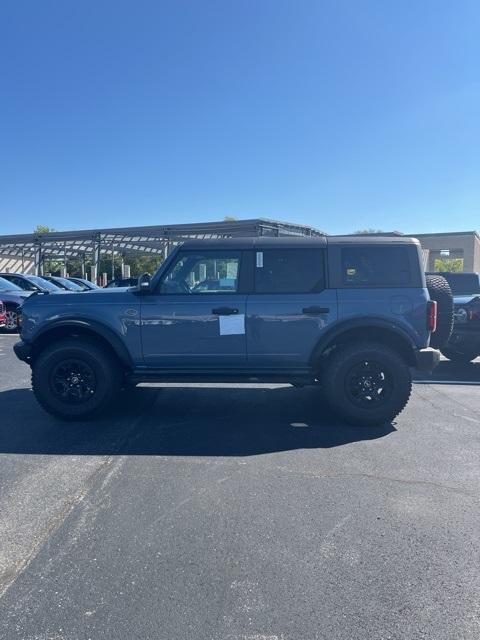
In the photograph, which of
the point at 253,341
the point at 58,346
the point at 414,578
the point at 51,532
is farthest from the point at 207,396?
the point at 414,578

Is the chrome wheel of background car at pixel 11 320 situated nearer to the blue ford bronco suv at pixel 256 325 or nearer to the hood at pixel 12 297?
the hood at pixel 12 297

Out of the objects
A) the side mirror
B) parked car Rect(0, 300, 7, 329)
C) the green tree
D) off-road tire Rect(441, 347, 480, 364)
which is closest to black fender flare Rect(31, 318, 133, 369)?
the side mirror

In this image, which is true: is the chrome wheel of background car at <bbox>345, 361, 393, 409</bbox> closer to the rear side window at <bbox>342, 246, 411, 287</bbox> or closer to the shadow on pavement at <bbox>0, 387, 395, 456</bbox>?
the shadow on pavement at <bbox>0, 387, 395, 456</bbox>

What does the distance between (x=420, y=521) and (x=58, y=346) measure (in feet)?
13.6

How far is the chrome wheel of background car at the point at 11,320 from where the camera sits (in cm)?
1399

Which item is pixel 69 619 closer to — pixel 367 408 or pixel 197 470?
pixel 197 470

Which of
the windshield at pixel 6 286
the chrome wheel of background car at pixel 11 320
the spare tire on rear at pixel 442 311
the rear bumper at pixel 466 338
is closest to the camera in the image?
the spare tire on rear at pixel 442 311

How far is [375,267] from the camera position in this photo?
227 inches

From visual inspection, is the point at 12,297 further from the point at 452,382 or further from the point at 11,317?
the point at 452,382

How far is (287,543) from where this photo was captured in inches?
129

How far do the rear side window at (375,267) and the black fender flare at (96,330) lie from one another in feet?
8.50

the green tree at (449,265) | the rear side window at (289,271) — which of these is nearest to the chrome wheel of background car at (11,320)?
the rear side window at (289,271)

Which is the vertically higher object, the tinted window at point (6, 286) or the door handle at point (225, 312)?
the tinted window at point (6, 286)

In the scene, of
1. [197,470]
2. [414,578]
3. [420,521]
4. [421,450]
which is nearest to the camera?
[414,578]
